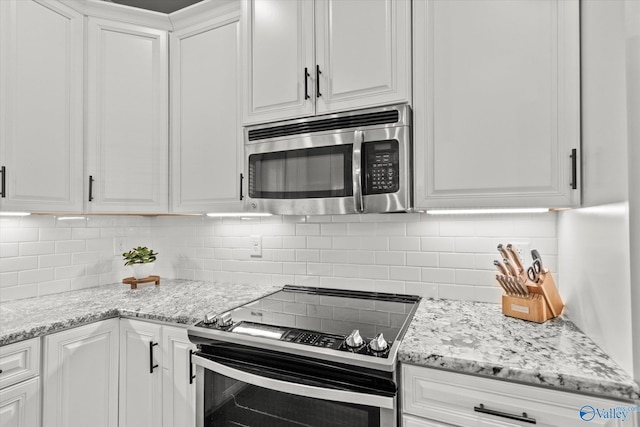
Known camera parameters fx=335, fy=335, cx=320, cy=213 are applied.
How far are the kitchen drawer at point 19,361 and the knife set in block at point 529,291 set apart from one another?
6.10 feet

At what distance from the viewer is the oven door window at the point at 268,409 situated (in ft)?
3.47

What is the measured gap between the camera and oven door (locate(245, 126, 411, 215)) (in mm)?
1325

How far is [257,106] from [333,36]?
47 cm

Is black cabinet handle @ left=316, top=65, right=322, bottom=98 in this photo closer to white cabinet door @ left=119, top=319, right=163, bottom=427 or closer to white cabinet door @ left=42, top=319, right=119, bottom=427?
white cabinet door @ left=119, top=319, right=163, bottom=427

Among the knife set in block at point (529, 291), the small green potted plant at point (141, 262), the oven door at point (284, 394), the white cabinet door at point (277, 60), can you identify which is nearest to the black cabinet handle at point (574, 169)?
the knife set in block at point (529, 291)

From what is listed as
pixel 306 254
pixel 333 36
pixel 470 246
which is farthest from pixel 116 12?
pixel 470 246

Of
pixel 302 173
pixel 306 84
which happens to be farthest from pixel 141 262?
pixel 306 84

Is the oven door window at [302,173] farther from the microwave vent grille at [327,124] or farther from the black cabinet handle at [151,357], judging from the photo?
the black cabinet handle at [151,357]

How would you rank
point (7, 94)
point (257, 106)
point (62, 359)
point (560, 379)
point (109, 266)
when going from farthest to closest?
1. point (109, 266)
2. point (257, 106)
3. point (7, 94)
4. point (62, 359)
5. point (560, 379)

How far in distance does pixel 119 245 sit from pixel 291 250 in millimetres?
1226

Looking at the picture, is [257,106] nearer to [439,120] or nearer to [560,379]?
→ [439,120]

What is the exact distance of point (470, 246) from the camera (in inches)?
62.5

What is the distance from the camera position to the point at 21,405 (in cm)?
127

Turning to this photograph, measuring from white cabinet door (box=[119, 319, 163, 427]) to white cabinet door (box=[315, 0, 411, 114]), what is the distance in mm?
1282
